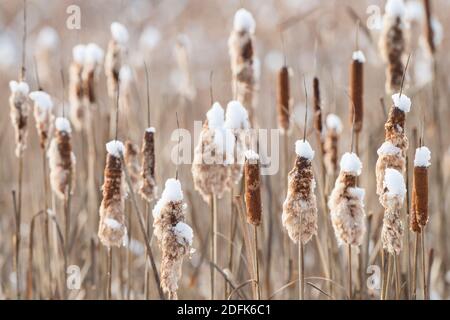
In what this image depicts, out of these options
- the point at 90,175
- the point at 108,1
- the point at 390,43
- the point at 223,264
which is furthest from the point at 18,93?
the point at 108,1

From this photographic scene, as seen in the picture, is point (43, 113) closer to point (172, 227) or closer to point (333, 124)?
point (172, 227)

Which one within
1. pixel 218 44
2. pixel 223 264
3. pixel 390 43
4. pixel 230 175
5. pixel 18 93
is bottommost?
pixel 223 264

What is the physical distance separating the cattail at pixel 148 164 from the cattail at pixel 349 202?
0.44m

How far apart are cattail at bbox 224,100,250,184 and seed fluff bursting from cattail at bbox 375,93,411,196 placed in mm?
348

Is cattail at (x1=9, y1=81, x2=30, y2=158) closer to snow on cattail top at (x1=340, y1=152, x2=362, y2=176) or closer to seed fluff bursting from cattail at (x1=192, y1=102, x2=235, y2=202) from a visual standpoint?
seed fluff bursting from cattail at (x1=192, y1=102, x2=235, y2=202)

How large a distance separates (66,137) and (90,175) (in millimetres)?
601

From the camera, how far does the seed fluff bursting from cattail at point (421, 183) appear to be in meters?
1.47

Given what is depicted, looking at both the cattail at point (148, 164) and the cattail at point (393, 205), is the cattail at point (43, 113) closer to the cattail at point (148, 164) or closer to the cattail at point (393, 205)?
the cattail at point (148, 164)

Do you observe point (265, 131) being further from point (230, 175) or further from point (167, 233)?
point (167, 233)

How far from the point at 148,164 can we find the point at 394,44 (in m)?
0.85

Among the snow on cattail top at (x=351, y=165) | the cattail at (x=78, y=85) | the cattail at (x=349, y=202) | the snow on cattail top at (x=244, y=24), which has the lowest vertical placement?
the cattail at (x=349, y=202)

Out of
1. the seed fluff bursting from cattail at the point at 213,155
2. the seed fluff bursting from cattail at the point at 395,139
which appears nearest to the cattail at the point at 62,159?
the seed fluff bursting from cattail at the point at 213,155

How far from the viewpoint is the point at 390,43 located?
208cm

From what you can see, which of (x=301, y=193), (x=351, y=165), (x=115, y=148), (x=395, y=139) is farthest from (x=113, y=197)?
(x=395, y=139)
